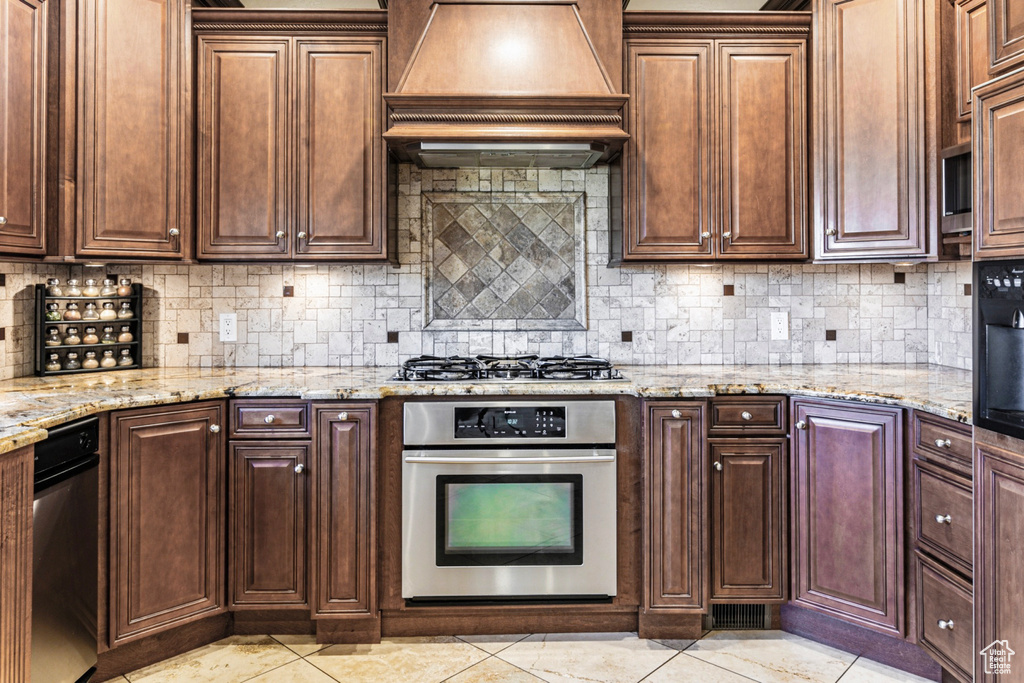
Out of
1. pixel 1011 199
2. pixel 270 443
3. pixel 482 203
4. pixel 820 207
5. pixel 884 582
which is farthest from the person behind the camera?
pixel 482 203

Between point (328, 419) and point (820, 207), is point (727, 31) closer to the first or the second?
point (820, 207)

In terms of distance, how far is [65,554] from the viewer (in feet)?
6.15

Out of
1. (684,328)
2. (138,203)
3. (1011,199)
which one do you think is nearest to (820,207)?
(684,328)

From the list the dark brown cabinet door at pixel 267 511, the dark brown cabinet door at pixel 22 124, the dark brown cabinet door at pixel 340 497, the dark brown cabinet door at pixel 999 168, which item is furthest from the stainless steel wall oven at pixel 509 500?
the dark brown cabinet door at pixel 22 124

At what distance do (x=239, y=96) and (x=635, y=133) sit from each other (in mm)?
1714

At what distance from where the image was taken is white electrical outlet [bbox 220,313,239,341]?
299 centimetres

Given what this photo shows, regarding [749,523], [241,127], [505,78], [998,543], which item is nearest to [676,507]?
[749,523]

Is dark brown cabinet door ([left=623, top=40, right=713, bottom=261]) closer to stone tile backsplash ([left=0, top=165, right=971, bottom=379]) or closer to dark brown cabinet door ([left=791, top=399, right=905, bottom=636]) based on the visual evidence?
stone tile backsplash ([left=0, top=165, right=971, bottom=379])

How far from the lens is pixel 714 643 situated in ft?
7.75

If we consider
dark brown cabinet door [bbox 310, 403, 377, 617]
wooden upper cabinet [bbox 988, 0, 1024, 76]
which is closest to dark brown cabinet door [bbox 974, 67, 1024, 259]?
wooden upper cabinet [bbox 988, 0, 1024, 76]

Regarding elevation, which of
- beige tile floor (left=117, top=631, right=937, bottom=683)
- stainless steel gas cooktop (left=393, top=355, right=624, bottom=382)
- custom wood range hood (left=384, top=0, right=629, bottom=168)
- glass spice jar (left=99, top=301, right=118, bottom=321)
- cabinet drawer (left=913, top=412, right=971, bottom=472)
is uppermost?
custom wood range hood (left=384, top=0, right=629, bottom=168)

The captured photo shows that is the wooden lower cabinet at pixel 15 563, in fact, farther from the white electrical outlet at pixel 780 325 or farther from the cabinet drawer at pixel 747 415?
the white electrical outlet at pixel 780 325

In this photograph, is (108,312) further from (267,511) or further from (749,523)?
(749,523)

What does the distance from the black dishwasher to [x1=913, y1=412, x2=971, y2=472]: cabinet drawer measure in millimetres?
2701
